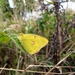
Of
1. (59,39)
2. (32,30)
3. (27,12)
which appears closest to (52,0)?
(59,39)

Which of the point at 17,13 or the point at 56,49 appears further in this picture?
the point at 17,13

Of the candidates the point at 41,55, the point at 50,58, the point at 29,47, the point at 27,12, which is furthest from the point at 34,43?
the point at 27,12

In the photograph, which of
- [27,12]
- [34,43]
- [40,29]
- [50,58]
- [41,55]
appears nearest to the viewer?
[34,43]

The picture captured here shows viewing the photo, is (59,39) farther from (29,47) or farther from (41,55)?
(29,47)

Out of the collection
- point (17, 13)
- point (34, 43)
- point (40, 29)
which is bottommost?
point (17, 13)

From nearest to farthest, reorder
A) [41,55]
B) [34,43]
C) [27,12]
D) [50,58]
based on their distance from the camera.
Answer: [34,43]
[50,58]
[41,55]
[27,12]

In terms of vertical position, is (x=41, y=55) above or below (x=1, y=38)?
below

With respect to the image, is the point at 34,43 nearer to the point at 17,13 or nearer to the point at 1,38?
the point at 1,38
